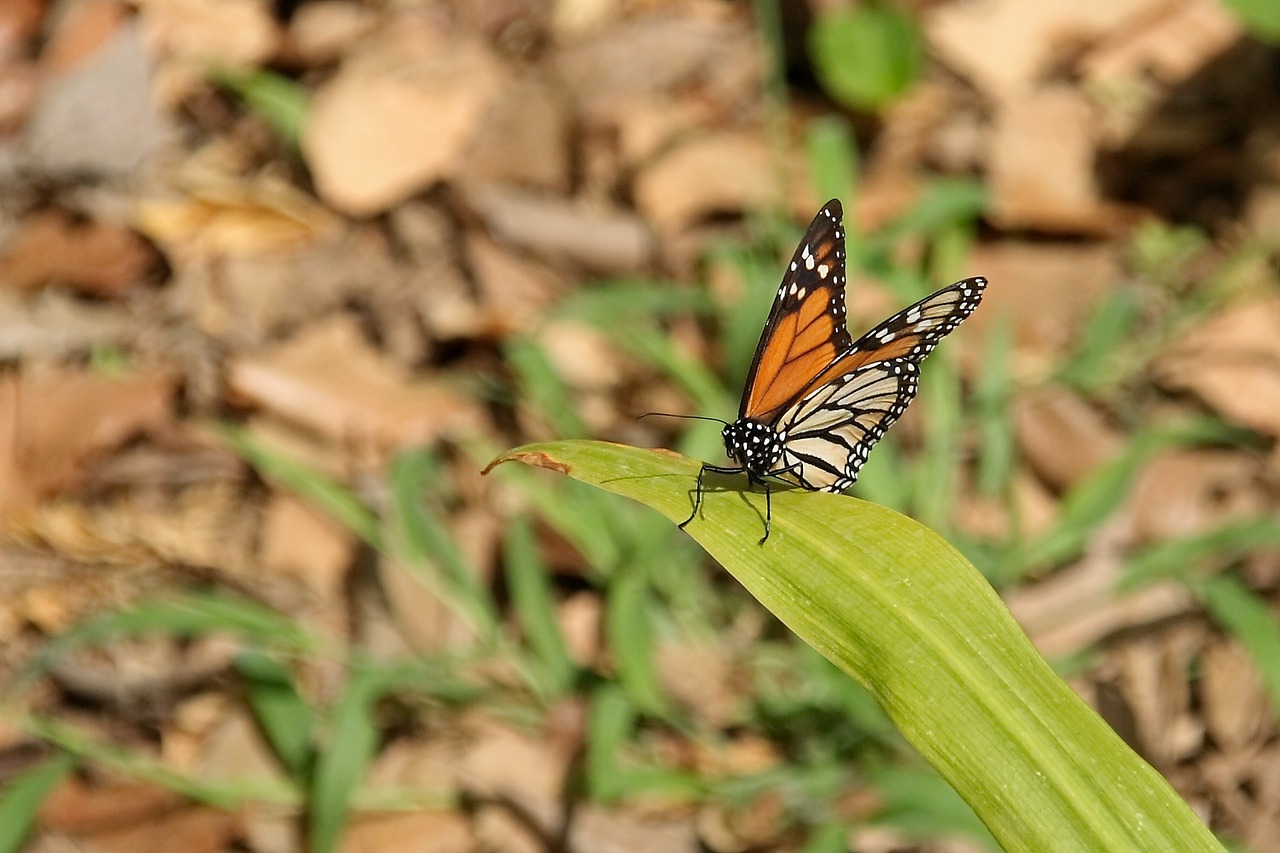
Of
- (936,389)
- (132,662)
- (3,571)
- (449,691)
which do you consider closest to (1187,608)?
(936,389)

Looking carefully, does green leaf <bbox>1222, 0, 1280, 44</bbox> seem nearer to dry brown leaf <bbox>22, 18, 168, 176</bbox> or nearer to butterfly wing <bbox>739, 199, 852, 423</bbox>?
butterfly wing <bbox>739, 199, 852, 423</bbox>

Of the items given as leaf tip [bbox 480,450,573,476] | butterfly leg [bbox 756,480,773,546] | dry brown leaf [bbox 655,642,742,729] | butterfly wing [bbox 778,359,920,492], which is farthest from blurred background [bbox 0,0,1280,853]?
leaf tip [bbox 480,450,573,476]

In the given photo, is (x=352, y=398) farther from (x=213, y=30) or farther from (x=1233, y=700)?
(x=1233, y=700)

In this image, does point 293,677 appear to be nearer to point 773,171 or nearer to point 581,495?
point 581,495

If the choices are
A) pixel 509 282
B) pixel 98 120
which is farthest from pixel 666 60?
pixel 98 120

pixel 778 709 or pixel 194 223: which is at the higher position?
pixel 194 223

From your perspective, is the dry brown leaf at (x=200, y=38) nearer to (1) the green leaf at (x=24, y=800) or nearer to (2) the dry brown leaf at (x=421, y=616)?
(2) the dry brown leaf at (x=421, y=616)

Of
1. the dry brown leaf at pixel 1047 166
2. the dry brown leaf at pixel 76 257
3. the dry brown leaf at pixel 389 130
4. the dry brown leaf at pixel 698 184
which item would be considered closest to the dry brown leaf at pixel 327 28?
the dry brown leaf at pixel 389 130
